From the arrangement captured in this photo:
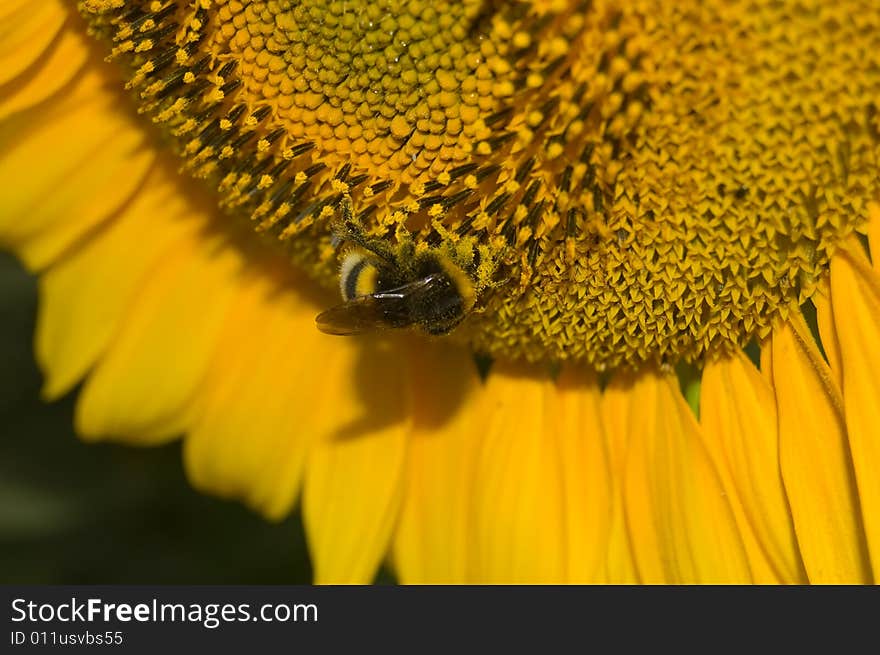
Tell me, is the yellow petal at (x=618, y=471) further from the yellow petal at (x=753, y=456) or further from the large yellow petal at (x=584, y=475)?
the yellow petal at (x=753, y=456)

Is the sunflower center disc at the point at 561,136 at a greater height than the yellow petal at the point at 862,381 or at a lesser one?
greater

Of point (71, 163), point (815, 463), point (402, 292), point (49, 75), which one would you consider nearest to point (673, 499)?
point (815, 463)

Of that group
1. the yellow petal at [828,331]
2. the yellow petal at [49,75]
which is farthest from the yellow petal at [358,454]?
the yellow petal at [828,331]

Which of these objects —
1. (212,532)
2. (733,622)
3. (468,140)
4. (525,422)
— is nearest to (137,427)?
(212,532)

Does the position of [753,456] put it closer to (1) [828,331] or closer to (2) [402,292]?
(1) [828,331]

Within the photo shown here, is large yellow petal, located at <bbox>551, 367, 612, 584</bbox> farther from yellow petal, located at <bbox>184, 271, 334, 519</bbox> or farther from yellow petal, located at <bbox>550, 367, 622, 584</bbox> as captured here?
yellow petal, located at <bbox>184, 271, 334, 519</bbox>
